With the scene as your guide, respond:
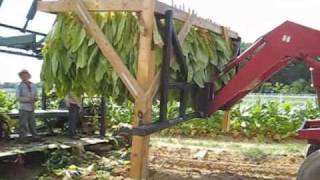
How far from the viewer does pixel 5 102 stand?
44.9ft

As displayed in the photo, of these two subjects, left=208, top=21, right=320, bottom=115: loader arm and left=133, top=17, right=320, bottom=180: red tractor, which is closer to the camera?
left=133, top=17, right=320, bottom=180: red tractor

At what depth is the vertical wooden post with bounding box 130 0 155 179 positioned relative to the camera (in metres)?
6.06

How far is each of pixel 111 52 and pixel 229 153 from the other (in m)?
5.17

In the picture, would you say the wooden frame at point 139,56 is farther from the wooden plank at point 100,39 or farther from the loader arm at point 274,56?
the loader arm at point 274,56

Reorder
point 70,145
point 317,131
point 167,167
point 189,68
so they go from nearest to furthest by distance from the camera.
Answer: point 317,131 < point 189,68 < point 167,167 < point 70,145

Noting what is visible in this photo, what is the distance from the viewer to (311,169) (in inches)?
215

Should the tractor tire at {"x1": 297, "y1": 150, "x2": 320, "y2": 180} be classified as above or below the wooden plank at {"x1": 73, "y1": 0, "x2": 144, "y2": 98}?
below

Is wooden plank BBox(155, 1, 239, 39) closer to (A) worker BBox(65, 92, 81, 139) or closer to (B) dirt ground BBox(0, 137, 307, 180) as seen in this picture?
(B) dirt ground BBox(0, 137, 307, 180)

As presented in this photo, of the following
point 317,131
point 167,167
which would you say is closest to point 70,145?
point 167,167

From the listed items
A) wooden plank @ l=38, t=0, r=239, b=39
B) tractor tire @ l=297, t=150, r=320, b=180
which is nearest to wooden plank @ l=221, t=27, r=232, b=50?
wooden plank @ l=38, t=0, r=239, b=39

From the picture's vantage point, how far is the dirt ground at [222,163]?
25.1 ft

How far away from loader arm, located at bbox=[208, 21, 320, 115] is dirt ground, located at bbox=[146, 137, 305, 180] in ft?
3.47

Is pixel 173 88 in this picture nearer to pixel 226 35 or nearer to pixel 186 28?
pixel 186 28

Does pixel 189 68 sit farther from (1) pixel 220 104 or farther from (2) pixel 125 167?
(2) pixel 125 167
